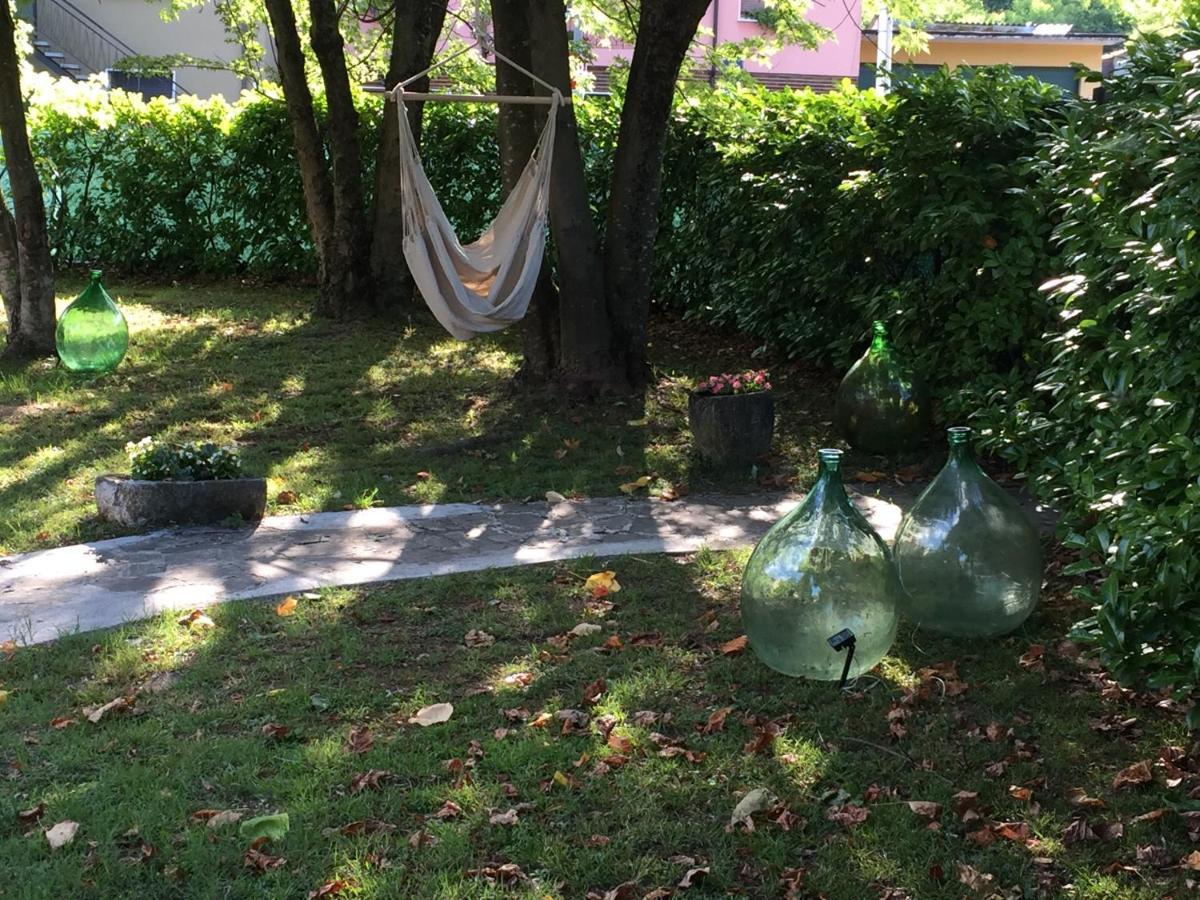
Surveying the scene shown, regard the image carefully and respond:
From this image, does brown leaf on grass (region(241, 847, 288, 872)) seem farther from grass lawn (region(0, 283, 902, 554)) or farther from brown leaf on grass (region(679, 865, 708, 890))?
grass lawn (region(0, 283, 902, 554))

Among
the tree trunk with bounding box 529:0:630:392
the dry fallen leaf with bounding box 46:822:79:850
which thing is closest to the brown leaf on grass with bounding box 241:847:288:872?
the dry fallen leaf with bounding box 46:822:79:850

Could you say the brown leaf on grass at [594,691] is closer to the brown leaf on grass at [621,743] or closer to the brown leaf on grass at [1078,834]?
the brown leaf on grass at [621,743]

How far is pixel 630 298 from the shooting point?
28.5 feet

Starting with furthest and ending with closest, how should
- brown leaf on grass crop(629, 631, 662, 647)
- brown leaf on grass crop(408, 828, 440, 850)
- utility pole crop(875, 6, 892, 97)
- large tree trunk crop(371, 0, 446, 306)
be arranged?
utility pole crop(875, 6, 892, 97) < large tree trunk crop(371, 0, 446, 306) < brown leaf on grass crop(629, 631, 662, 647) < brown leaf on grass crop(408, 828, 440, 850)

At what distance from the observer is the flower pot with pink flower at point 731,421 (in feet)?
23.4

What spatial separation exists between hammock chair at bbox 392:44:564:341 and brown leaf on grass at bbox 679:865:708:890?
16.2 ft

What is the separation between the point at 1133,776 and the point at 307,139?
10134 millimetres

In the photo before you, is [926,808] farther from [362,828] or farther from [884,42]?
[884,42]

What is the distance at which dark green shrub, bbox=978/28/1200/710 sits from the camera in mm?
3598

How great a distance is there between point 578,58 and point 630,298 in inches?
273

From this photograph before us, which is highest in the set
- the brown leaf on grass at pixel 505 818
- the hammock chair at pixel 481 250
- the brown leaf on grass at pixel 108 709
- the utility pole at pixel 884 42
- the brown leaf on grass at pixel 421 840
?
the utility pole at pixel 884 42

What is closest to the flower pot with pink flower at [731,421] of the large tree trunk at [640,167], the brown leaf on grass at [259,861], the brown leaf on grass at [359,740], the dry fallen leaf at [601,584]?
the large tree trunk at [640,167]

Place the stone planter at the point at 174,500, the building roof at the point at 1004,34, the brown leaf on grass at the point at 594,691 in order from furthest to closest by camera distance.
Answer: the building roof at the point at 1004,34
the stone planter at the point at 174,500
the brown leaf on grass at the point at 594,691

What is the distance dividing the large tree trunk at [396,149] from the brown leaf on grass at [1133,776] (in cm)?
914
